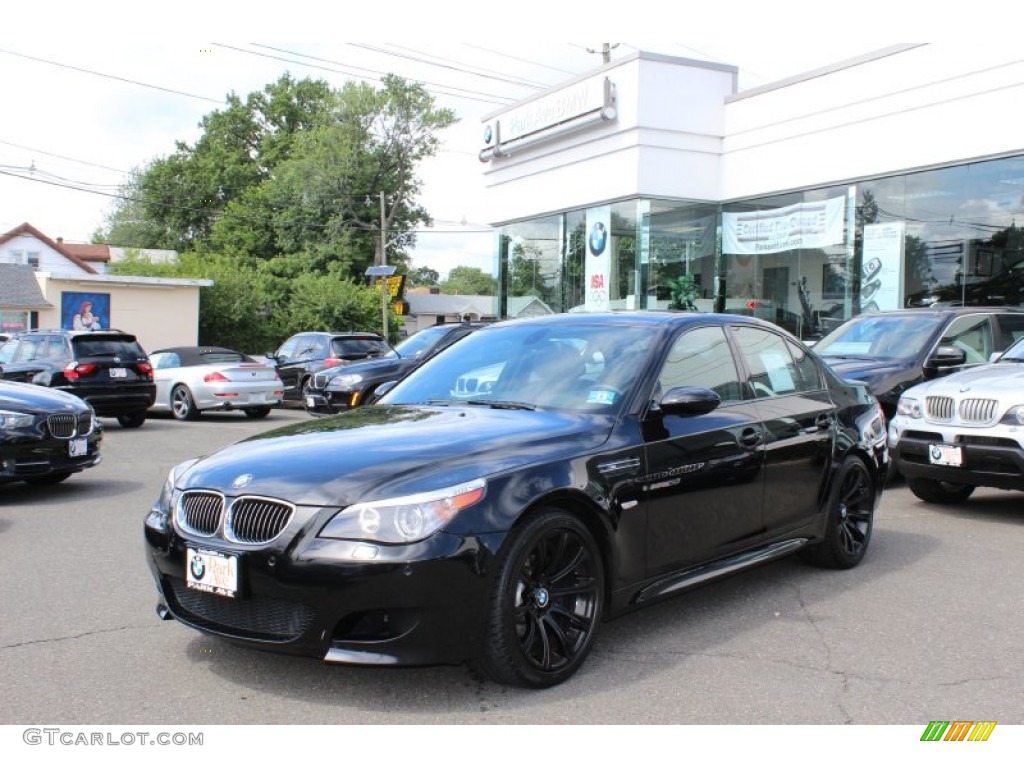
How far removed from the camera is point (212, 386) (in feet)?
56.6

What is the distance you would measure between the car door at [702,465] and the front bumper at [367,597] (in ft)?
3.79

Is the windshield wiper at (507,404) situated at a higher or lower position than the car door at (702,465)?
higher

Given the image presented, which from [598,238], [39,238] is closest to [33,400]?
[598,238]

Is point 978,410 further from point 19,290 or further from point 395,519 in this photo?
point 19,290

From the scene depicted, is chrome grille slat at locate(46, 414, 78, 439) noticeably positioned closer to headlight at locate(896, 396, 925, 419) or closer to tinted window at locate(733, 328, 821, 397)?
tinted window at locate(733, 328, 821, 397)

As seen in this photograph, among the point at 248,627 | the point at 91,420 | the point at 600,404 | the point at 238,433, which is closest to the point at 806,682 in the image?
the point at 600,404

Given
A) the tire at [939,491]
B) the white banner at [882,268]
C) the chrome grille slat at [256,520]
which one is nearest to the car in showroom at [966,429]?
the tire at [939,491]

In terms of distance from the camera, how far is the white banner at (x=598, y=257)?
21984 millimetres

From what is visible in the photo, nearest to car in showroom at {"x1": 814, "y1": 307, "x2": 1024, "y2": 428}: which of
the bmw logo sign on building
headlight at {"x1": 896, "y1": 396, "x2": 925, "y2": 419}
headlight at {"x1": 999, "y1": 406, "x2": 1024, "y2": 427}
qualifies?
headlight at {"x1": 896, "y1": 396, "x2": 925, "y2": 419}

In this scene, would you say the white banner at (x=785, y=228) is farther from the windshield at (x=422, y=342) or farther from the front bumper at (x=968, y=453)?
the front bumper at (x=968, y=453)

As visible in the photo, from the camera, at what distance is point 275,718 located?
3.58 metres

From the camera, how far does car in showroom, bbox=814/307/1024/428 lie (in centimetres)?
930

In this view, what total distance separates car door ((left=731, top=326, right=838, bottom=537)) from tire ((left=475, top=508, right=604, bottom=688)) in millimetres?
1576

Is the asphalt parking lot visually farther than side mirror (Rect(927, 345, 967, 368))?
No
